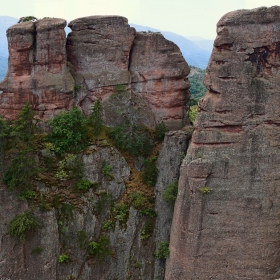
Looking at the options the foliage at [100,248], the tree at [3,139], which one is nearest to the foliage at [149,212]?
the foliage at [100,248]

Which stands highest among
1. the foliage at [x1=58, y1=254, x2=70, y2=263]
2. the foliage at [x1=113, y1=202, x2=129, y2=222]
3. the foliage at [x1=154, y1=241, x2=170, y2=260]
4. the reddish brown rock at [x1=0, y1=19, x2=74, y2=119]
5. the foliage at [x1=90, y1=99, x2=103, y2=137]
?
the reddish brown rock at [x1=0, y1=19, x2=74, y2=119]

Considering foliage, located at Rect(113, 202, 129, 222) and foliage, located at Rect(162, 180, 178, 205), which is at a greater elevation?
foliage, located at Rect(162, 180, 178, 205)

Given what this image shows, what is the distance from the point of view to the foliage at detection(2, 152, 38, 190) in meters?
18.7

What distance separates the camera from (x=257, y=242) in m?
18.6

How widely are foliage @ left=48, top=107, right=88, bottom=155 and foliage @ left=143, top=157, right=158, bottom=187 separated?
153 inches

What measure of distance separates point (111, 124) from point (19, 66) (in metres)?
6.57

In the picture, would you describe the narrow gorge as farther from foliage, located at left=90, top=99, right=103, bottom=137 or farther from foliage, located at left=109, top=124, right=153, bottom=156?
foliage, located at left=90, top=99, right=103, bottom=137

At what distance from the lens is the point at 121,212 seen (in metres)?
21.0

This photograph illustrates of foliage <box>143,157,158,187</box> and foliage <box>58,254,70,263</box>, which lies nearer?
foliage <box>58,254,70,263</box>

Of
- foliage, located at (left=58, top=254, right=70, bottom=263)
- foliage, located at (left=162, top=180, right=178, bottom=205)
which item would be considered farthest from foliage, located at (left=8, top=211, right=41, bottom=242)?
foliage, located at (left=162, top=180, right=178, bottom=205)

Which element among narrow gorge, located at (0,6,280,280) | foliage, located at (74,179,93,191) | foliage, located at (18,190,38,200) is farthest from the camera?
foliage, located at (74,179,93,191)

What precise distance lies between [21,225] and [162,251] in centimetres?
798

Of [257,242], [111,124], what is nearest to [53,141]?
[111,124]

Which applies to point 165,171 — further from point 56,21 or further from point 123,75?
point 56,21
